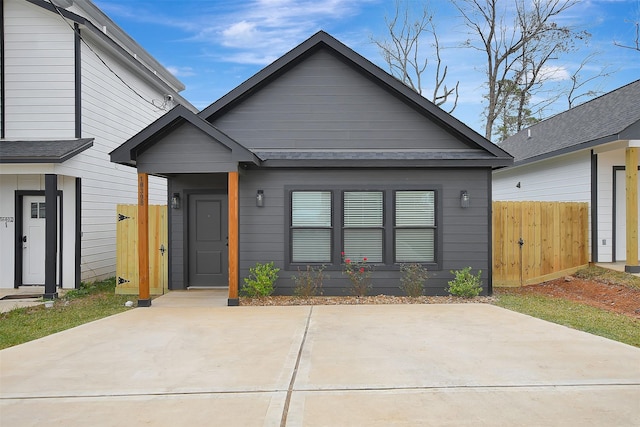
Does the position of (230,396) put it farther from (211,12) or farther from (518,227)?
(211,12)

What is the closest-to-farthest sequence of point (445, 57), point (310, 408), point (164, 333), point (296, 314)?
1. point (310, 408)
2. point (164, 333)
3. point (296, 314)
4. point (445, 57)

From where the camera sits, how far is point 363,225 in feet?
28.4

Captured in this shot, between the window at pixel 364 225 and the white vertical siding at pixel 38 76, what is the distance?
18.2ft

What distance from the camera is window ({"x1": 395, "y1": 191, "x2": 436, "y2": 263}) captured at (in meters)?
8.66

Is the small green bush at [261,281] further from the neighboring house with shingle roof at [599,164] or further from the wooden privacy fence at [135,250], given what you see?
the neighboring house with shingle roof at [599,164]

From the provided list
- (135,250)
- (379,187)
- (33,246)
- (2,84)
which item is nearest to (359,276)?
(379,187)

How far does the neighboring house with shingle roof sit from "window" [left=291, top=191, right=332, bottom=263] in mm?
6382

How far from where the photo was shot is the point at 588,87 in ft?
79.9

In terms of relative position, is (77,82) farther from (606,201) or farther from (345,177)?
(606,201)

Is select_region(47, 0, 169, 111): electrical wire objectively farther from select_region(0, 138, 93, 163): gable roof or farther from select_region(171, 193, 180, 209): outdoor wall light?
select_region(171, 193, 180, 209): outdoor wall light

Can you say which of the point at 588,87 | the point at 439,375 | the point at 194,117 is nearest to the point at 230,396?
the point at 439,375

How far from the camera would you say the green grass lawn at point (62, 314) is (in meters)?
6.10

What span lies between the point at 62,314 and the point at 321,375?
17.6 feet

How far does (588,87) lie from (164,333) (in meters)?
26.4
